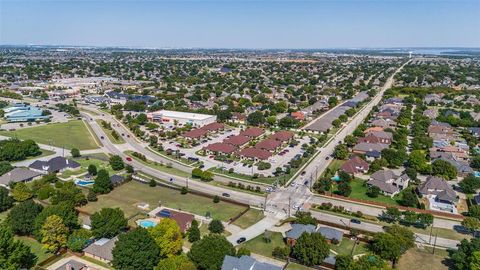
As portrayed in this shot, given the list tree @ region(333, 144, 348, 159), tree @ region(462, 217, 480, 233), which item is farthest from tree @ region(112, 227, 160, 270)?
tree @ region(333, 144, 348, 159)

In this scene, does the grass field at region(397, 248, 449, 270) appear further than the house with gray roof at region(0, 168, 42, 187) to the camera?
No

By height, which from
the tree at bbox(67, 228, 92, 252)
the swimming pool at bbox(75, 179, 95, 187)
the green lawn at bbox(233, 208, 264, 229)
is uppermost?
the tree at bbox(67, 228, 92, 252)

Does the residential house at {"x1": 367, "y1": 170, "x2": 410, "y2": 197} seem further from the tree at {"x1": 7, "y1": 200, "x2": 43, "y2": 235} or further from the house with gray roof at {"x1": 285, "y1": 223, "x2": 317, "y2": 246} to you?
the tree at {"x1": 7, "y1": 200, "x2": 43, "y2": 235}

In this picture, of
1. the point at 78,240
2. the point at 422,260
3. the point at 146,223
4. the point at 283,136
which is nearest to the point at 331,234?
the point at 422,260

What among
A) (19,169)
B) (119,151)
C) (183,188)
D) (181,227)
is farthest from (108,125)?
(181,227)

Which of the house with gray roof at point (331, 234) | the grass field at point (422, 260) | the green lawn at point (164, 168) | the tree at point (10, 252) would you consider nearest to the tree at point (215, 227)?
the house with gray roof at point (331, 234)

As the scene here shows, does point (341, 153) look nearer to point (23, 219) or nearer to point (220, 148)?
point (220, 148)
